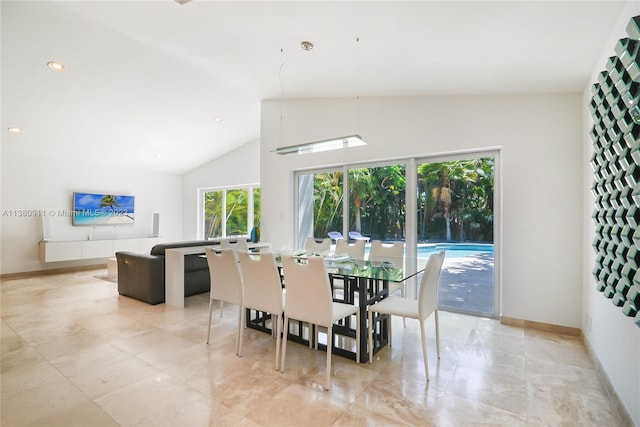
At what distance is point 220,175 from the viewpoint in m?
7.84

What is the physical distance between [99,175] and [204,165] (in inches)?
90.1

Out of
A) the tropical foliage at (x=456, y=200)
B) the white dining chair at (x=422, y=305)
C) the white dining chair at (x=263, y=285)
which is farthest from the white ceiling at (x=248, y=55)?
the white dining chair at (x=263, y=285)

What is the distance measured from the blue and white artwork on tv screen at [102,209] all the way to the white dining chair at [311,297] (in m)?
6.46

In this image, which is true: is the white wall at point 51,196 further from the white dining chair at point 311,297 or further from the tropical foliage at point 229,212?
the white dining chair at point 311,297

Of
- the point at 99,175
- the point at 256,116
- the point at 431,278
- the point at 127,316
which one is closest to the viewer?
the point at 431,278

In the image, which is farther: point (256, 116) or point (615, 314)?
point (256, 116)

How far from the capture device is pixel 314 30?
9.40 ft

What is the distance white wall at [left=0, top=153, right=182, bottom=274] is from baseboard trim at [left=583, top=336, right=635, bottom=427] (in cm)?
846

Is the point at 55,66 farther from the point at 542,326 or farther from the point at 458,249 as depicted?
the point at 542,326

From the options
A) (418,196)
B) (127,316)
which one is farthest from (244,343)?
(418,196)

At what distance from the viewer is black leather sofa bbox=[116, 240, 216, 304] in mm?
4207

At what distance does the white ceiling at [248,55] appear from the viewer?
2330 mm

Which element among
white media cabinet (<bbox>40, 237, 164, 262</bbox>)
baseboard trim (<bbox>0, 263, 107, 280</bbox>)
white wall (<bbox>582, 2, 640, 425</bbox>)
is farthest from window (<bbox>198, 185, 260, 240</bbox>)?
white wall (<bbox>582, 2, 640, 425</bbox>)

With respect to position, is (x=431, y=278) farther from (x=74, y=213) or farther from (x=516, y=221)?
(x=74, y=213)
